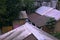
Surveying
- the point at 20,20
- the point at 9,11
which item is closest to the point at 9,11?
the point at 9,11

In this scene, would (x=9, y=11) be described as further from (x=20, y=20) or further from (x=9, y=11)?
(x=20, y=20)

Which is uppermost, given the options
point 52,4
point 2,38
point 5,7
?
point 2,38

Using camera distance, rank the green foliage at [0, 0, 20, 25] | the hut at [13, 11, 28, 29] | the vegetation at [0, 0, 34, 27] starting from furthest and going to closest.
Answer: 1. the hut at [13, 11, 28, 29]
2. the green foliage at [0, 0, 20, 25]
3. the vegetation at [0, 0, 34, 27]

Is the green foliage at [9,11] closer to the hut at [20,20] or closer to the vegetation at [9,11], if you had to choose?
the vegetation at [9,11]

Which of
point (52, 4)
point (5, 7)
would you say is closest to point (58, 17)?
point (5, 7)

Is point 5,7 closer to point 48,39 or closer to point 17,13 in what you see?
point 17,13

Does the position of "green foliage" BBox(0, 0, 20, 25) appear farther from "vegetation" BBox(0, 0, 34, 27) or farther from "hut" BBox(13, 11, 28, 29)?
"hut" BBox(13, 11, 28, 29)

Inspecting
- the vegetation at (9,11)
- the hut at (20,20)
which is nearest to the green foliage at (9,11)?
the vegetation at (9,11)

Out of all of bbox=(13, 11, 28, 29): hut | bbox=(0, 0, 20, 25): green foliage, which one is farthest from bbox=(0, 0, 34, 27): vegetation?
bbox=(13, 11, 28, 29): hut

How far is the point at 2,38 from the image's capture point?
957 cm

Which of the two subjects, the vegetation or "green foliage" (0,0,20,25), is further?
"green foliage" (0,0,20,25)

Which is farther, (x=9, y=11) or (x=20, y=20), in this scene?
(x=20, y=20)

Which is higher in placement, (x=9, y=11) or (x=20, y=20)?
(x=9, y=11)

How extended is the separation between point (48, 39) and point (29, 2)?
1769 cm
